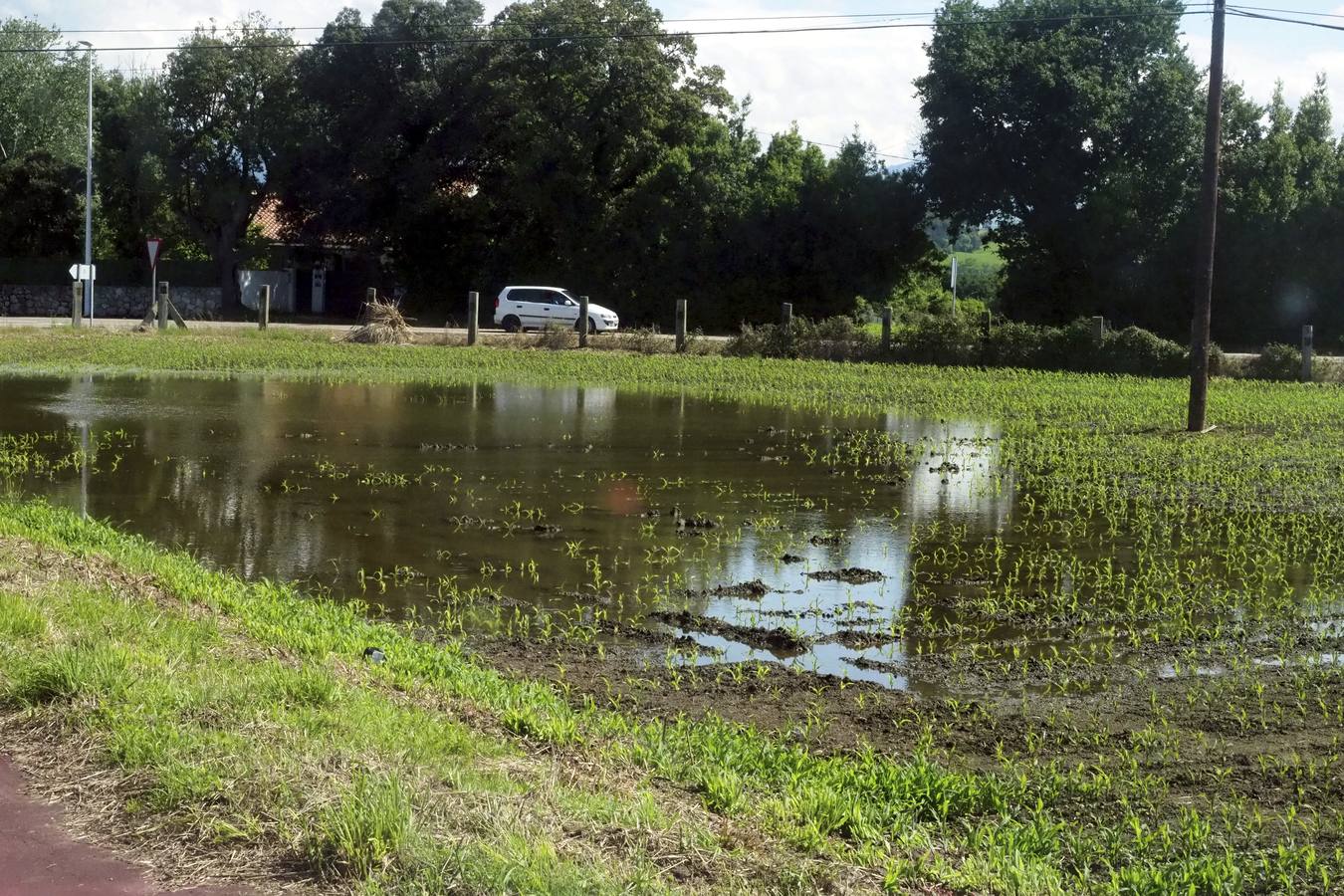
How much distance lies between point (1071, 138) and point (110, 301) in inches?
1534

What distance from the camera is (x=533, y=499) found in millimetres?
14477

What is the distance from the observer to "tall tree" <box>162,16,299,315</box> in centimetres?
5878

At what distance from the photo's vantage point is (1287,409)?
24969 millimetres

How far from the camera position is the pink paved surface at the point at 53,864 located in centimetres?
471

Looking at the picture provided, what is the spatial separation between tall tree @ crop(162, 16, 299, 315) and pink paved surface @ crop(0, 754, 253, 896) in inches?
2206

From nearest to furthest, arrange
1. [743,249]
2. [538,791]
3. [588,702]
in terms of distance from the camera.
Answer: [538,791], [588,702], [743,249]

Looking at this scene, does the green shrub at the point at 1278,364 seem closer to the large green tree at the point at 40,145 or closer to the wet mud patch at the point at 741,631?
the wet mud patch at the point at 741,631

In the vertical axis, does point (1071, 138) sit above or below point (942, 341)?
above

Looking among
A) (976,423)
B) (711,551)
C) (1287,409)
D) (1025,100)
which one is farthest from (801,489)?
(1025,100)

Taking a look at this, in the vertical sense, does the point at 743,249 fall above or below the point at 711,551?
above

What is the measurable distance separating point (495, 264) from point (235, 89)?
543 inches

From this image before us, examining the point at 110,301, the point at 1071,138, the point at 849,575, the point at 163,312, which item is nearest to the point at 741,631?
the point at 849,575

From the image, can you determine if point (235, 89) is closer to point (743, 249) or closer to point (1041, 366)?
point (743, 249)

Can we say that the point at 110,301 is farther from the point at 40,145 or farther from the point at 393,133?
the point at 393,133
